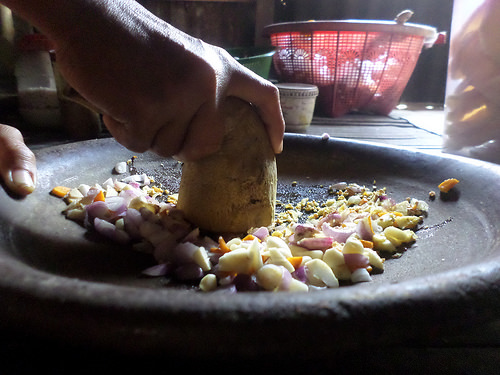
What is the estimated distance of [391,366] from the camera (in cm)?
53

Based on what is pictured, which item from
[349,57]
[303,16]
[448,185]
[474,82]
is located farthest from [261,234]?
[303,16]

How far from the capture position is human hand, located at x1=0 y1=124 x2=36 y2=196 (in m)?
0.84

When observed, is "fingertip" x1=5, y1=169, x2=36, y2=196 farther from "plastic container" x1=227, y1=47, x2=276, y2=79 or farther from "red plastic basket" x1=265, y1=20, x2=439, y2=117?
"red plastic basket" x1=265, y1=20, x2=439, y2=117

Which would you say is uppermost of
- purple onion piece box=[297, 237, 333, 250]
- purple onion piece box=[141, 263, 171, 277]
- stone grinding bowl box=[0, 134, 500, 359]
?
stone grinding bowl box=[0, 134, 500, 359]

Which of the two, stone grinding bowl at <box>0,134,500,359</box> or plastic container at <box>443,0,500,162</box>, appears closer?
stone grinding bowl at <box>0,134,500,359</box>

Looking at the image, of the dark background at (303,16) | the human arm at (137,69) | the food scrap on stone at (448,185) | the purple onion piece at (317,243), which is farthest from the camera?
the dark background at (303,16)

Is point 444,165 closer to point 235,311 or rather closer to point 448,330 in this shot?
point 448,330

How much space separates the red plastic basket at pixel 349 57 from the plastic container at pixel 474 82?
0.76m

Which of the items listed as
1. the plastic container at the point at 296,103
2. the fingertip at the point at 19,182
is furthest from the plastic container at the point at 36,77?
the fingertip at the point at 19,182

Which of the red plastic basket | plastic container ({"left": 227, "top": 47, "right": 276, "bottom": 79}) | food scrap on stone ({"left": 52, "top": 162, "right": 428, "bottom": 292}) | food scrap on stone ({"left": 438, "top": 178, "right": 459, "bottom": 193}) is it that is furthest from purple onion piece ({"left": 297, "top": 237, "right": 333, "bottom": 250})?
the red plastic basket

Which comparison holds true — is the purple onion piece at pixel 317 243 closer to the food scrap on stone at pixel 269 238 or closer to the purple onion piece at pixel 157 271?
the food scrap on stone at pixel 269 238

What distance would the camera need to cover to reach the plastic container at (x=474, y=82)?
1.44 metres

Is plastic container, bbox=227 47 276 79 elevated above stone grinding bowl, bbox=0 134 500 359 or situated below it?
above

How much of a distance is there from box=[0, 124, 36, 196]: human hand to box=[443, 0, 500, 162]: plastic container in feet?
4.79
